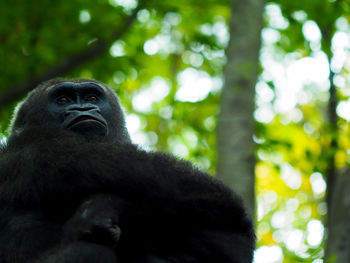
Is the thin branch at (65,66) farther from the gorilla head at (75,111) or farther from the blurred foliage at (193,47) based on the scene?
the gorilla head at (75,111)

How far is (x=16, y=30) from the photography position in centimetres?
946

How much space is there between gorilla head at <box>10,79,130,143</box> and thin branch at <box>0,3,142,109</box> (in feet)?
10.8

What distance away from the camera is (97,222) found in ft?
13.0

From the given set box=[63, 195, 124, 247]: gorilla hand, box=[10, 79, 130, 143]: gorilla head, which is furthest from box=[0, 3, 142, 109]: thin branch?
box=[63, 195, 124, 247]: gorilla hand

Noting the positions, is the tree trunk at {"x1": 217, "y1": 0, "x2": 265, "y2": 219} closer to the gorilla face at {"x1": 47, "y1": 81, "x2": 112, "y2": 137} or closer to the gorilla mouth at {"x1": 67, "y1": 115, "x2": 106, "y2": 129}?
the gorilla face at {"x1": 47, "y1": 81, "x2": 112, "y2": 137}

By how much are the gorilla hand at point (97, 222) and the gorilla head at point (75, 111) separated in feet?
3.21

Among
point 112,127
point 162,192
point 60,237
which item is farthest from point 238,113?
point 60,237

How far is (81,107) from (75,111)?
0.35ft

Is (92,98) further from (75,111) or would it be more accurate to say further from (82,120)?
(82,120)

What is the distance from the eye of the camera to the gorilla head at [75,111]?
204 inches

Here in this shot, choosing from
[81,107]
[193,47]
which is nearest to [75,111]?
[81,107]

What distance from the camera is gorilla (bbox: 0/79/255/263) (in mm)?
4125

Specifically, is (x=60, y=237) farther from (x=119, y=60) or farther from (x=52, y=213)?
(x=119, y=60)

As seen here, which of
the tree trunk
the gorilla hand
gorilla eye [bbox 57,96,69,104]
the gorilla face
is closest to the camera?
the gorilla hand
